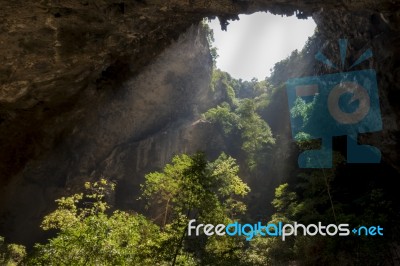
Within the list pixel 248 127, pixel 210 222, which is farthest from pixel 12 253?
pixel 248 127

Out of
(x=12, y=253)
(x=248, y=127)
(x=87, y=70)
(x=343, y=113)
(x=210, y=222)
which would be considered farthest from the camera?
(x=248, y=127)

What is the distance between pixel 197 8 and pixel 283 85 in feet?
95.9

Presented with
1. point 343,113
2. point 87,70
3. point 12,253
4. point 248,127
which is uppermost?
point 248,127

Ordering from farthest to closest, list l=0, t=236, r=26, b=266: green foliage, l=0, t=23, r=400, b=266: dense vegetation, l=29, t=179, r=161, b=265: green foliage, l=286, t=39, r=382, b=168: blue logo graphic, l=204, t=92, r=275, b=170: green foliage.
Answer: l=204, t=92, r=275, b=170: green foliage, l=0, t=236, r=26, b=266: green foliage, l=286, t=39, r=382, b=168: blue logo graphic, l=0, t=23, r=400, b=266: dense vegetation, l=29, t=179, r=161, b=265: green foliage

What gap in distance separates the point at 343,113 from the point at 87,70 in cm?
1669

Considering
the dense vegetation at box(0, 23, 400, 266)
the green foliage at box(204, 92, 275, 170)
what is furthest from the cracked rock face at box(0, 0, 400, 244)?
the green foliage at box(204, 92, 275, 170)

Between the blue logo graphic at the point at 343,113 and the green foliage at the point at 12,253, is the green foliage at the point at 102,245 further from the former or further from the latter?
the green foliage at the point at 12,253

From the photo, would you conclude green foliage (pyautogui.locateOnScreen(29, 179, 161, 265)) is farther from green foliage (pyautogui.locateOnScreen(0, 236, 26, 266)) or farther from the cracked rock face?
green foliage (pyautogui.locateOnScreen(0, 236, 26, 266))

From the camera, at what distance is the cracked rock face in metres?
10.8

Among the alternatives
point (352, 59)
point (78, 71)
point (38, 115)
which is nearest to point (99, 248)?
point (78, 71)

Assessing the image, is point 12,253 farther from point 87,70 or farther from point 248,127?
point 248,127

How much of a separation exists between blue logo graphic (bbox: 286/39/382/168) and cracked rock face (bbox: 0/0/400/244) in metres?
0.94

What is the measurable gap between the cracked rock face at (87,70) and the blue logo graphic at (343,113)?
0.94 meters

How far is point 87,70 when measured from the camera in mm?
13727
